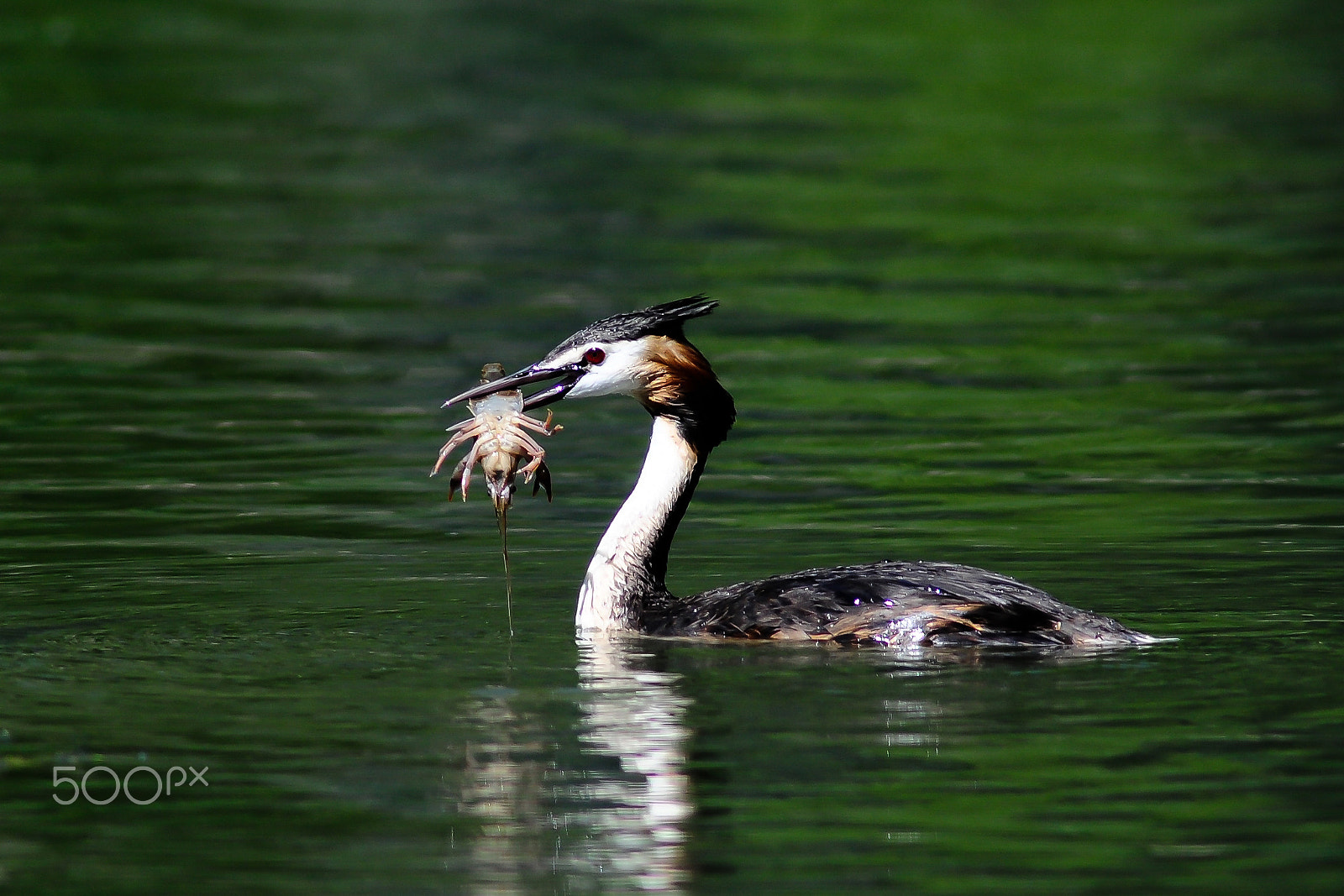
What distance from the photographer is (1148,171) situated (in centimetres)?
2895

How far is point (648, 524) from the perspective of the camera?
36.2 feet

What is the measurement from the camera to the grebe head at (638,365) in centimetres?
1057

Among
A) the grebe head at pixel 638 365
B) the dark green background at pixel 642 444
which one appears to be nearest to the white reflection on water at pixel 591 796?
the dark green background at pixel 642 444

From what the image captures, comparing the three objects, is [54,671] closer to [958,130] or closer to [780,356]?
[780,356]

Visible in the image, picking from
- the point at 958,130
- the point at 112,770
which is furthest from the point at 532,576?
the point at 958,130

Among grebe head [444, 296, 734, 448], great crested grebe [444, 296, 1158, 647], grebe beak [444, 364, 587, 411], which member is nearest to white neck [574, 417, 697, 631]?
great crested grebe [444, 296, 1158, 647]

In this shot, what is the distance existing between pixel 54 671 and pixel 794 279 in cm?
1327

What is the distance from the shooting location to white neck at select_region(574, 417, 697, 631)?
35.3 feet
